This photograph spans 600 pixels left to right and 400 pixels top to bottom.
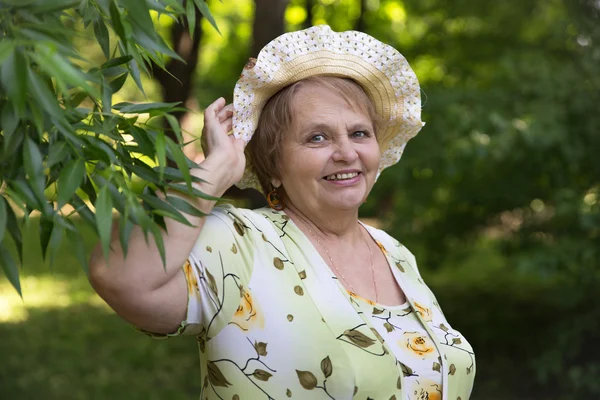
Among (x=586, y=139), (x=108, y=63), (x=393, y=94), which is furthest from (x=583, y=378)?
(x=108, y=63)

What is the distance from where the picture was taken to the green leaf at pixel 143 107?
1.81m

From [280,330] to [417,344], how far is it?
449mm

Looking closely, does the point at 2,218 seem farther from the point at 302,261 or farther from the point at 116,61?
the point at 302,261

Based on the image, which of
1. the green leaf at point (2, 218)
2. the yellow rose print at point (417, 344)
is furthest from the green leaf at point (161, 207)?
the yellow rose print at point (417, 344)

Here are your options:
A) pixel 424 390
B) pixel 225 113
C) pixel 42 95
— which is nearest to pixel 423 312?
pixel 424 390

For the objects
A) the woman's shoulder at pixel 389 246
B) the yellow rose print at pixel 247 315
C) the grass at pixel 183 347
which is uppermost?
the yellow rose print at pixel 247 315

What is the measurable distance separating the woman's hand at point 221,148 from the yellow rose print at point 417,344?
0.66 m

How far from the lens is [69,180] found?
1.62 m

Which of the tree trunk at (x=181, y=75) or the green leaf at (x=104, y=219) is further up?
the green leaf at (x=104, y=219)

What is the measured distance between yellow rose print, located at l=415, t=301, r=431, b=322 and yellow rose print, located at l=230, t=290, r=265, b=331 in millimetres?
567

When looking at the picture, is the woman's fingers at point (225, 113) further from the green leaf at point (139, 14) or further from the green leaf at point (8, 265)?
the green leaf at point (8, 265)

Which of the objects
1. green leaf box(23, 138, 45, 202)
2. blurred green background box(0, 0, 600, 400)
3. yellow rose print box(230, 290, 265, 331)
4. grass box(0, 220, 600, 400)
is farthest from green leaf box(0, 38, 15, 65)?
grass box(0, 220, 600, 400)

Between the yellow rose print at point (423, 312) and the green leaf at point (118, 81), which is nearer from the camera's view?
the green leaf at point (118, 81)

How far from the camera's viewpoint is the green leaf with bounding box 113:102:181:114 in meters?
1.81
